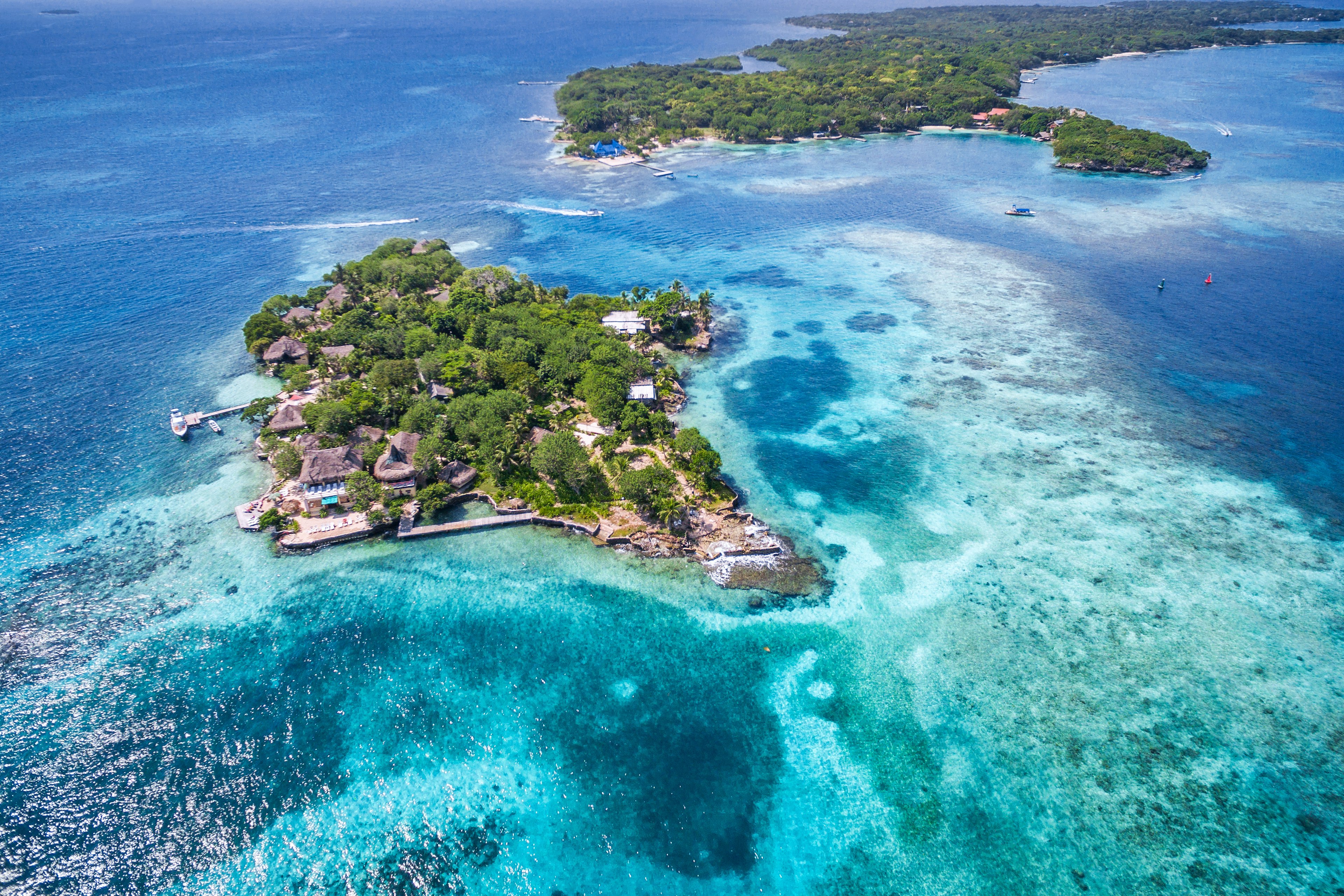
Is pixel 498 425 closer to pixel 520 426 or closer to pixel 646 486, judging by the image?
pixel 520 426

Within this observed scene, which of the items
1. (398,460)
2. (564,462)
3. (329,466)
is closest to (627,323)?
(564,462)

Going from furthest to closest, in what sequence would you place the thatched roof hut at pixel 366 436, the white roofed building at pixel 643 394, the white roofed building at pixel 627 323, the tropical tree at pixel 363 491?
the white roofed building at pixel 627 323 → the white roofed building at pixel 643 394 → the thatched roof hut at pixel 366 436 → the tropical tree at pixel 363 491

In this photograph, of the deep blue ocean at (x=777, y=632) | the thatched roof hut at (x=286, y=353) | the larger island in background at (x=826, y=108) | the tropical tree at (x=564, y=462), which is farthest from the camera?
the larger island in background at (x=826, y=108)

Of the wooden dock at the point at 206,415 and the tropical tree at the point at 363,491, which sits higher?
the wooden dock at the point at 206,415

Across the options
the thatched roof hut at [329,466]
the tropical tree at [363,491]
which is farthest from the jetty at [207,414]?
the tropical tree at [363,491]

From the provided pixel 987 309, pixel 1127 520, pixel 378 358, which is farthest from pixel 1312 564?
pixel 378 358

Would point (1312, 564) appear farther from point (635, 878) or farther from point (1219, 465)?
point (635, 878)

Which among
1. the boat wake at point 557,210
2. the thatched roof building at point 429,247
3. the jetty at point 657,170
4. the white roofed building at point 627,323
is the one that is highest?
the jetty at point 657,170

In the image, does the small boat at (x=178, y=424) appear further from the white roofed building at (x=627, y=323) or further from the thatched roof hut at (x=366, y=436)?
the white roofed building at (x=627, y=323)
